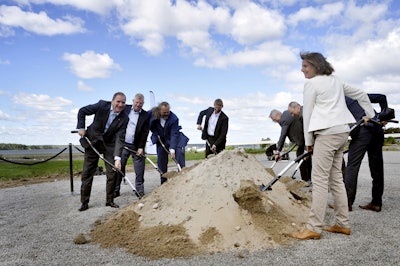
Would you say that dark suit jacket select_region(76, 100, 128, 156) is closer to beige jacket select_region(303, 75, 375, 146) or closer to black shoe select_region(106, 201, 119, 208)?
black shoe select_region(106, 201, 119, 208)

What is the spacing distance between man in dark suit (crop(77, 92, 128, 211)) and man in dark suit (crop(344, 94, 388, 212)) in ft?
12.0

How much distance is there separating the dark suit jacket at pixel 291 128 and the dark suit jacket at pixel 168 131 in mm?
2159

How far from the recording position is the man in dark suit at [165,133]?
743cm

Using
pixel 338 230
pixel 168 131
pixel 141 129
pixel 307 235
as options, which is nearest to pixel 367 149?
pixel 338 230

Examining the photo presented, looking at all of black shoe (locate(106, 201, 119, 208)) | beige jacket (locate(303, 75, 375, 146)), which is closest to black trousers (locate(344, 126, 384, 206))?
beige jacket (locate(303, 75, 375, 146))

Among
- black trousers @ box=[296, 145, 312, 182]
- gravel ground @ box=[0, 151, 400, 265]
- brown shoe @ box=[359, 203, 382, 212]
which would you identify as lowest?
gravel ground @ box=[0, 151, 400, 265]

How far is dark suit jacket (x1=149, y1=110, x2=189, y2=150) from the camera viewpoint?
750 centimetres

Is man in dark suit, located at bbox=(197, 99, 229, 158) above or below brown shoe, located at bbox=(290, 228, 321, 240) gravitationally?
above

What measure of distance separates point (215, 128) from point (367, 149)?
406cm

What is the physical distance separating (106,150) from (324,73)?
3.95 meters

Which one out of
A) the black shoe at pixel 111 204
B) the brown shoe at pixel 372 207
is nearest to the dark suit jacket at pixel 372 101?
the brown shoe at pixel 372 207

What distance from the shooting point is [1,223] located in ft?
18.1

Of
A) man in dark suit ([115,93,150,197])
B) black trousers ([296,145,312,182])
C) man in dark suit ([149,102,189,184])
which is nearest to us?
man in dark suit ([115,93,150,197])

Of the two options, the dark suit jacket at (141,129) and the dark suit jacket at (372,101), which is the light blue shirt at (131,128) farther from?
the dark suit jacket at (372,101)
